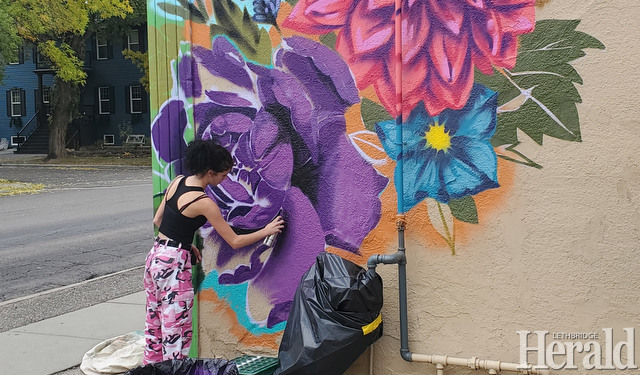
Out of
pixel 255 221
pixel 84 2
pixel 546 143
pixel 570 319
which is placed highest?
pixel 84 2

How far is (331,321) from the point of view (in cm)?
379

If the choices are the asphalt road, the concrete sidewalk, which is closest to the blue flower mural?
the concrete sidewalk

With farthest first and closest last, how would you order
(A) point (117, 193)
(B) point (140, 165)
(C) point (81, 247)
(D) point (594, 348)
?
(B) point (140, 165) → (A) point (117, 193) → (C) point (81, 247) → (D) point (594, 348)

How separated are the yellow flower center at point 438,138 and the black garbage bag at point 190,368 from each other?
1705 mm

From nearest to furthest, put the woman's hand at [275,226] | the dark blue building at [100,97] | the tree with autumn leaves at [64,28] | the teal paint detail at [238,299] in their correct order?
the woman's hand at [275,226] < the teal paint detail at [238,299] < the tree with autumn leaves at [64,28] < the dark blue building at [100,97]

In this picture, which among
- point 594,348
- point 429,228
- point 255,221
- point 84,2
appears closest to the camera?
point 594,348

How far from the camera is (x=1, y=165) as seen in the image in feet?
107

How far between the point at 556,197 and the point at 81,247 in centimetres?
838

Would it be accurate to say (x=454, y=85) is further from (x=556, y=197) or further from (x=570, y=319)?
(x=570, y=319)

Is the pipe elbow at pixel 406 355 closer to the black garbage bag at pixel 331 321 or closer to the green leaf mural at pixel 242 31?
the black garbage bag at pixel 331 321

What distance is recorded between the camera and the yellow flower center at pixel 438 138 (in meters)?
4.08

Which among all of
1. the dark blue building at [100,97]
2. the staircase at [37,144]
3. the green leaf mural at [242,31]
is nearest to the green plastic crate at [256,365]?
the green leaf mural at [242,31]

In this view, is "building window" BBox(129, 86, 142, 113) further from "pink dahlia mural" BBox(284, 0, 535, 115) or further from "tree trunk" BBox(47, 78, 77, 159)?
"pink dahlia mural" BBox(284, 0, 535, 115)

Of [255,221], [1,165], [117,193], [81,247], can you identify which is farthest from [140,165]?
[255,221]
